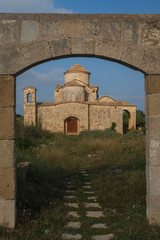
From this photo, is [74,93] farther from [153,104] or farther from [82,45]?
[153,104]

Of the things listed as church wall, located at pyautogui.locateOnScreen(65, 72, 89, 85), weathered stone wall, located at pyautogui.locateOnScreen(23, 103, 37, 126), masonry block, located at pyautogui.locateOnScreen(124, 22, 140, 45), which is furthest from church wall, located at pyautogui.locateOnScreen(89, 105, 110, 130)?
masonry block, located at pyautogui.locateOnScreen(124, 22, 140, 45)

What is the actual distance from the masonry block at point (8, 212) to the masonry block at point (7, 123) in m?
0.94

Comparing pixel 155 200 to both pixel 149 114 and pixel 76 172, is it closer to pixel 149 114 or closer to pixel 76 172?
pixel 149 114

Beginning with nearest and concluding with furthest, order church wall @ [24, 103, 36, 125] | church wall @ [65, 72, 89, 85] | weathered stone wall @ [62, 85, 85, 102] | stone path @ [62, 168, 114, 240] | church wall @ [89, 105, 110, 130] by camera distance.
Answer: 1. stone path @ [62, 168, 114, 240]
2. church wall @ [89, 105, 110, 130]
3. church wall @ [24, 103, 36, 125]
4. weathered stone wall @ [62, 85, 85, 102]
5. church wall @ [65, 72, 89, 85]

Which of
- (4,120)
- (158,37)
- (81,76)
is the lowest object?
(4,120)

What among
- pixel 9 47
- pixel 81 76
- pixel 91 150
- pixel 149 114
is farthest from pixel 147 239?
pixel 81 76

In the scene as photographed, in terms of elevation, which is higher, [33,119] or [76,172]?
[33,119]

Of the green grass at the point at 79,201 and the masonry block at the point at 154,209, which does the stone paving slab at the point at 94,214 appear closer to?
the green grass at the point at 79,201

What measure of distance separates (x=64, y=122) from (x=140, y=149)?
14.4m

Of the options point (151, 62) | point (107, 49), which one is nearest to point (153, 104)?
point (151, 62)

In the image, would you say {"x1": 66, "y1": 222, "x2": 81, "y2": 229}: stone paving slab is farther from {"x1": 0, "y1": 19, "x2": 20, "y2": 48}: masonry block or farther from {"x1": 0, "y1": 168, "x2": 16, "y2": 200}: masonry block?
{"x1": 0, "y1": 19, "x2": 20, "y2": 48}: masonry block

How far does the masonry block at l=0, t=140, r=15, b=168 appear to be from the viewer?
11.4 ft

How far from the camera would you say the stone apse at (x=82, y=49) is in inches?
138

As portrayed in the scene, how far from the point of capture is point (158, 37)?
3.62 meters
